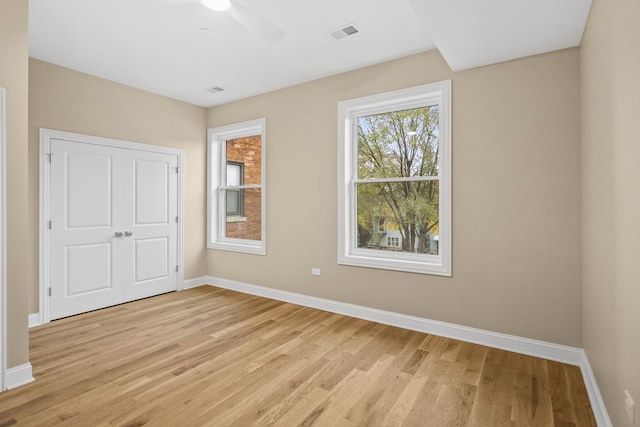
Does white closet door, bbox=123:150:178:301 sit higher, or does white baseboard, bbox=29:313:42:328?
white closet door, bbox=123:150:178:301

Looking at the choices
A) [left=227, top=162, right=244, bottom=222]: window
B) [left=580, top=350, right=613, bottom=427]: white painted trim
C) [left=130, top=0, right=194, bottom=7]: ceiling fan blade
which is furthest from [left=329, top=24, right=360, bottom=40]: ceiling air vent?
[left=580, top=350, right=613, bottom=427]: white painted trim

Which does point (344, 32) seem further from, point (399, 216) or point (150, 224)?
point (150, 224)

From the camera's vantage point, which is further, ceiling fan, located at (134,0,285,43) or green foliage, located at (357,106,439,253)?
green foliage, located at (357,106,439,253)

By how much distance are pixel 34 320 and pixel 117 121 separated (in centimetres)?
240

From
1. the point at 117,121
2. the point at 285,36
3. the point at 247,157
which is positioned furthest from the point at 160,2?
the point at 247,157

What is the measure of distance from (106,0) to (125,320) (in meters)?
3.02

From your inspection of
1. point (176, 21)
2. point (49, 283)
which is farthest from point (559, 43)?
point (49, 283)

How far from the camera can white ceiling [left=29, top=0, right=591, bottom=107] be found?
228cm

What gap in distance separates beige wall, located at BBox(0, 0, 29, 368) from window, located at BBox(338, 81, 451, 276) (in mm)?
2746

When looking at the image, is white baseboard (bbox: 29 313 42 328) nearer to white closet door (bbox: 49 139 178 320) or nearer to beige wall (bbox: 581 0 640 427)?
white closet door (bbox: 49 139 178 320)

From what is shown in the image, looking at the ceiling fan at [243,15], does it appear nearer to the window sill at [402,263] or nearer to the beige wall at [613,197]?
the beige wall at [613,197]

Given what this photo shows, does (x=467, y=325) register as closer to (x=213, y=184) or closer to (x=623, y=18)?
(x=623, y=18)

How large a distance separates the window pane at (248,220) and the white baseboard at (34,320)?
94.3 inches

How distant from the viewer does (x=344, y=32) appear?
2.92 metres
